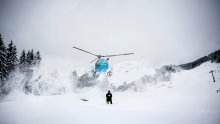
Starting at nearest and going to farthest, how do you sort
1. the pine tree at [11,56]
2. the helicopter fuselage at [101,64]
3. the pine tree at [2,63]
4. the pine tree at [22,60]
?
the helicopter fuselage at [101,64]
the pine tree at [2,63]
the pine tree at [11,56]
the pine tree at [22,60]

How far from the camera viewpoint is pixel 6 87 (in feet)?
110

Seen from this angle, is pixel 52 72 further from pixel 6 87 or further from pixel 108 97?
pixel 108 97

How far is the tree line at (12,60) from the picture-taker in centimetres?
3049

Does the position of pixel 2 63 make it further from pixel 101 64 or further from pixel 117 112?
pixel 117 112

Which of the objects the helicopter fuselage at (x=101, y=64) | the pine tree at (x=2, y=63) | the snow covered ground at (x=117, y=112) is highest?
the pine tree at (x=2, y=63)

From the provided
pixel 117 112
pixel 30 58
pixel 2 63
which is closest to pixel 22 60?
pixel 30 58

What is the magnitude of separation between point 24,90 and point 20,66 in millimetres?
7459

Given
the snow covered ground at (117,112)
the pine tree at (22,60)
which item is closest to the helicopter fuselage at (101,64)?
the snow covered ground at (117,112)

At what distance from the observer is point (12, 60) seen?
36250 millimetres

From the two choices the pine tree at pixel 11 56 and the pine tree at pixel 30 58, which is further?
the pine tree at pixel 30 58

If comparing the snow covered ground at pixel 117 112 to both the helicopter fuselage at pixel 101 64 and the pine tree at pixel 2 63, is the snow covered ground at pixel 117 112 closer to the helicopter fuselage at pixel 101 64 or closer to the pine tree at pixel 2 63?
the helicopter fuselage at pixel 101 64

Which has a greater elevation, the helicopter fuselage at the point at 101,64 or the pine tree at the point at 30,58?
the pine tree at the point at 30,58

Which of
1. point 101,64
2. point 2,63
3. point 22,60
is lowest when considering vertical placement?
point 101,64

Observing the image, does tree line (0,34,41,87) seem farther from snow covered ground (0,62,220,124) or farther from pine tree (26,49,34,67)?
snow covered ground (0,62,220,124)
